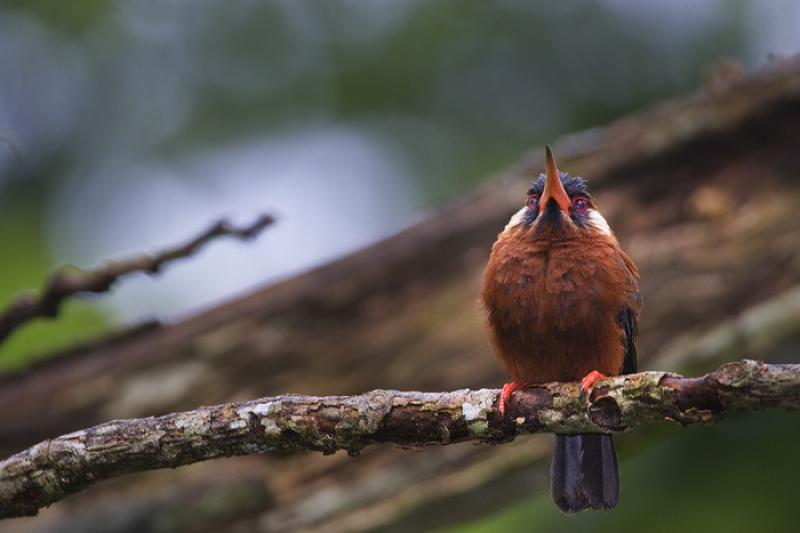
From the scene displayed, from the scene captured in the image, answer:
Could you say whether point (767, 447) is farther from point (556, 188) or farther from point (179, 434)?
point (179, 434)

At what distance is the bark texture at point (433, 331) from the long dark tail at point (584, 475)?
697 millimetres

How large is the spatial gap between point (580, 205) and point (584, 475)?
1169 millimetres

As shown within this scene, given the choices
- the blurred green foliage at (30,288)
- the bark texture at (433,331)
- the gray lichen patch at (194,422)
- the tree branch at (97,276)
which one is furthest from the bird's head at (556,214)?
the blurred green foliage at (30,288)

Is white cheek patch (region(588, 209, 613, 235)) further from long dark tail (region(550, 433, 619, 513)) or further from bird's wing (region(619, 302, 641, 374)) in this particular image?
long dark tail (region(550, 433, 619, 513))

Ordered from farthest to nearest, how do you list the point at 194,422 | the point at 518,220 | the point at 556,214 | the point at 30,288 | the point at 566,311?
the point at 30,288 < the point at 518,220 < the point at 556,214 < the point at 566,311 < the point at 194,422

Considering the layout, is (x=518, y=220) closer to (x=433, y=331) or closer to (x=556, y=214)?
(x=556, y=214)

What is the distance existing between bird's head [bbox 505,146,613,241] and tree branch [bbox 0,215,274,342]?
1252 millimetres

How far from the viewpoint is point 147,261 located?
3.83m

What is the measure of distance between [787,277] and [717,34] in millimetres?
3356

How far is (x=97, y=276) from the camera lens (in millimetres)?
3871

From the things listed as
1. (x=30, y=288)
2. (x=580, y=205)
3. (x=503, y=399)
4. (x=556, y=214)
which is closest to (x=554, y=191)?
(x=556, y=214)

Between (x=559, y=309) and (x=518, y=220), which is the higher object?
(x=518, y=220)

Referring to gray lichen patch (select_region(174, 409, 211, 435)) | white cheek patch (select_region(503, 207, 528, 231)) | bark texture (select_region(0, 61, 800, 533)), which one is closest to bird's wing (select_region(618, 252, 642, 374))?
white cheek patch (select_region(503, 207, 528, 231))

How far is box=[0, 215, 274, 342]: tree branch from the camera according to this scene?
12.4 ft
